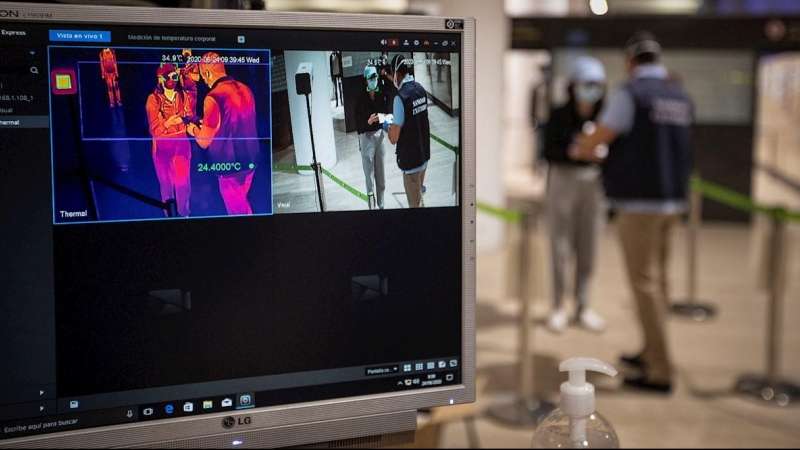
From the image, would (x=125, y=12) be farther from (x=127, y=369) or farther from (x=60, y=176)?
(x=127, y=369)

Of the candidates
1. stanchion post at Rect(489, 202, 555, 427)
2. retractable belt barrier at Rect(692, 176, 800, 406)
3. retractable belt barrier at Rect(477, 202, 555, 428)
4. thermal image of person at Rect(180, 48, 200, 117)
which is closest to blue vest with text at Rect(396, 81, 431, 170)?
thermal image of person at Rect(180, 48, 200, 117)

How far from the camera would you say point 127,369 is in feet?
4.33

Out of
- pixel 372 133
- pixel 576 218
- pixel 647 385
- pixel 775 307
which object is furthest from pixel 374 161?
pixel 576 218

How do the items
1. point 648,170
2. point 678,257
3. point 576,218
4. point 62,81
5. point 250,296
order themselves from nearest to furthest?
point 62,81 → point 250,296 → point 648,170 → point 576,218 → point 678,257

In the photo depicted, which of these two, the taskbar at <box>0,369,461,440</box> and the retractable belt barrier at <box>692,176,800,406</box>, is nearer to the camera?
the taskbar at <box>0,369,461,440</box>

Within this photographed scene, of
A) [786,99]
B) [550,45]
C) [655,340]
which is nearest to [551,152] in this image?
[655,340]

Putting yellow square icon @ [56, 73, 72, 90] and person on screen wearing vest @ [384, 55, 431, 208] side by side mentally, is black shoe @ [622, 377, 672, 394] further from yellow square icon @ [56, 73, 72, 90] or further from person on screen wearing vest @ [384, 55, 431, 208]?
yellow square icon @ [56, 73, 72, 90]

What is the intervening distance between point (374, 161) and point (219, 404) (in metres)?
0.46

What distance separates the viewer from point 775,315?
4.54 metres

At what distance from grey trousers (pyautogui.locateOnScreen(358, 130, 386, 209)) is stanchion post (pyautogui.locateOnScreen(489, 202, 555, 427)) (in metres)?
2.98

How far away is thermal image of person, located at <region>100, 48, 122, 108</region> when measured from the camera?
4.16ft

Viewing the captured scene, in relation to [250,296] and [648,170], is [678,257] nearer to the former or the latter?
[648,170]

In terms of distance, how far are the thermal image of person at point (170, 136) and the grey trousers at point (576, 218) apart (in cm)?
460

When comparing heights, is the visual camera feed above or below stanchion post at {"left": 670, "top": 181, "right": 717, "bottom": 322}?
above
